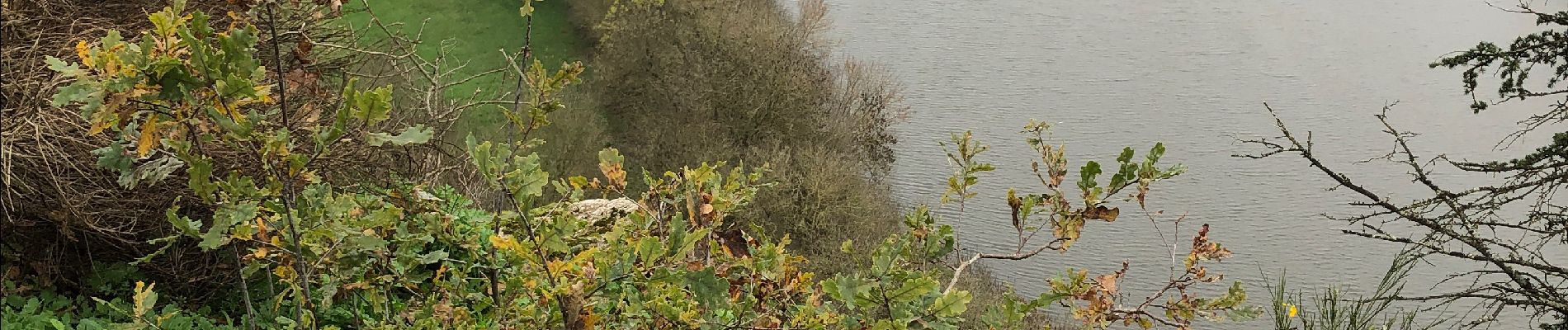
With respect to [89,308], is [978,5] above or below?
above

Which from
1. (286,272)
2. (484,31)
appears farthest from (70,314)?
(484,31)

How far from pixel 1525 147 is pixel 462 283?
954 centimetres

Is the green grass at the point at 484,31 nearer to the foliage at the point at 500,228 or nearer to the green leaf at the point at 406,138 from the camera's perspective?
the foliage at the point at 500,228

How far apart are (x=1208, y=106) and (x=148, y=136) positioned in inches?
408

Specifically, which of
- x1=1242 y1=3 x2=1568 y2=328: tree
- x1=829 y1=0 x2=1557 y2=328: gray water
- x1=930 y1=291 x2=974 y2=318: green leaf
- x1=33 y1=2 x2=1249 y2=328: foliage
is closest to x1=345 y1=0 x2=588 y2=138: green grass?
x1=829 y1=0 x2=1557 y2=328: gray water

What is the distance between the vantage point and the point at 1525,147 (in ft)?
27.8

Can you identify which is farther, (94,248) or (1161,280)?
(1161,280)

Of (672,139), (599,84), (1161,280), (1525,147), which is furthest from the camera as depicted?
(599,84)

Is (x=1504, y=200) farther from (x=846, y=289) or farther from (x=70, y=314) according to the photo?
(x=70, y=314)

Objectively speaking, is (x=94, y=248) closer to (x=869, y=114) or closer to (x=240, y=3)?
(x=240, y=3)

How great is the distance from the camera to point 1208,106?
10.2 m

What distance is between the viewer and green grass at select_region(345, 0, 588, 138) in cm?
1066

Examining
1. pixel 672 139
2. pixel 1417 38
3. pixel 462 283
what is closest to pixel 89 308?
pixel 462 283

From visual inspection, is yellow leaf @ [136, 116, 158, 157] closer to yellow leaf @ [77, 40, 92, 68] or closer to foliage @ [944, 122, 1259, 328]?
yellow leaf @ [77, 40, 92, 68]
